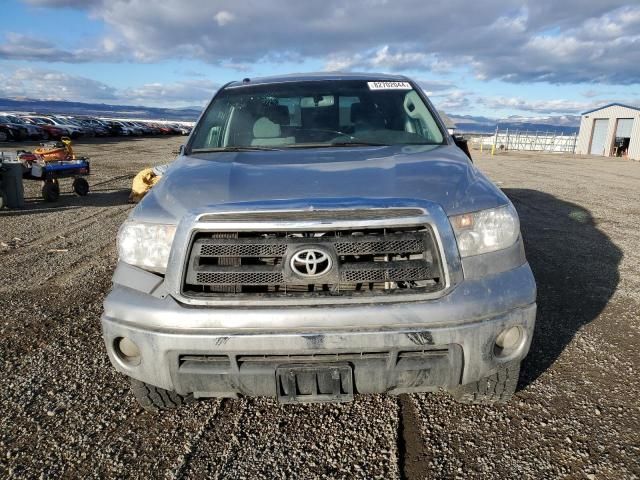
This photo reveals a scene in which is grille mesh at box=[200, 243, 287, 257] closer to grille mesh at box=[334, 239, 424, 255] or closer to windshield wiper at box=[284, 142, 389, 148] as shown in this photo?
grille mesh at box=[334, 239, 424, 255]

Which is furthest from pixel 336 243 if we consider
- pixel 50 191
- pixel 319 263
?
pixel 50 191

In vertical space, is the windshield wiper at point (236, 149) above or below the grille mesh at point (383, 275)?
above

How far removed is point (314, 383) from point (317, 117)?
209 cm

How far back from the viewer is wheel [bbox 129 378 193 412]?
8.28ft

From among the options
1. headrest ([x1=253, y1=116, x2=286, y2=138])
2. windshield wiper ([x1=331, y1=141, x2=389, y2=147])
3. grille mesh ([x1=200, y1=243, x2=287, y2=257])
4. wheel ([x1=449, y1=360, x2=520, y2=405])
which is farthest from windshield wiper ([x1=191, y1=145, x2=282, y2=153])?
wheel ([x1=449, y1=360, x2=520, y2=405])

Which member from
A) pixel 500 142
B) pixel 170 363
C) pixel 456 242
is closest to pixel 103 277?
pixel 170 363

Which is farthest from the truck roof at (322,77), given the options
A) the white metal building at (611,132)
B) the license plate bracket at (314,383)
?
the white metal building at (611,132)

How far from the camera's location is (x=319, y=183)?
2289 mm

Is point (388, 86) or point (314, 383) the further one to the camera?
point (388, 86)

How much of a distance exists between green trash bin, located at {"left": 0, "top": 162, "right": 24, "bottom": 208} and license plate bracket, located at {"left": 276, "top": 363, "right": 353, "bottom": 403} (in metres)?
8.90

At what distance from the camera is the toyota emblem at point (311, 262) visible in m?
2.08

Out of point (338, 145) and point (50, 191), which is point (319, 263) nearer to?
point (338, 145)

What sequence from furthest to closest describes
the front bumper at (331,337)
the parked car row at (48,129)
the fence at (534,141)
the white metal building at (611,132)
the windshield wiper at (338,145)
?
the fence at (534,141), the white metal building at (611,132), the parked car row at (48,129), the windshield wiper at (338,145), the front bumper at (331,337)

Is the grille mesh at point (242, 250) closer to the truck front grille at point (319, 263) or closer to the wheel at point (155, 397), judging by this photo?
the truck front grille at point (319, 263)
